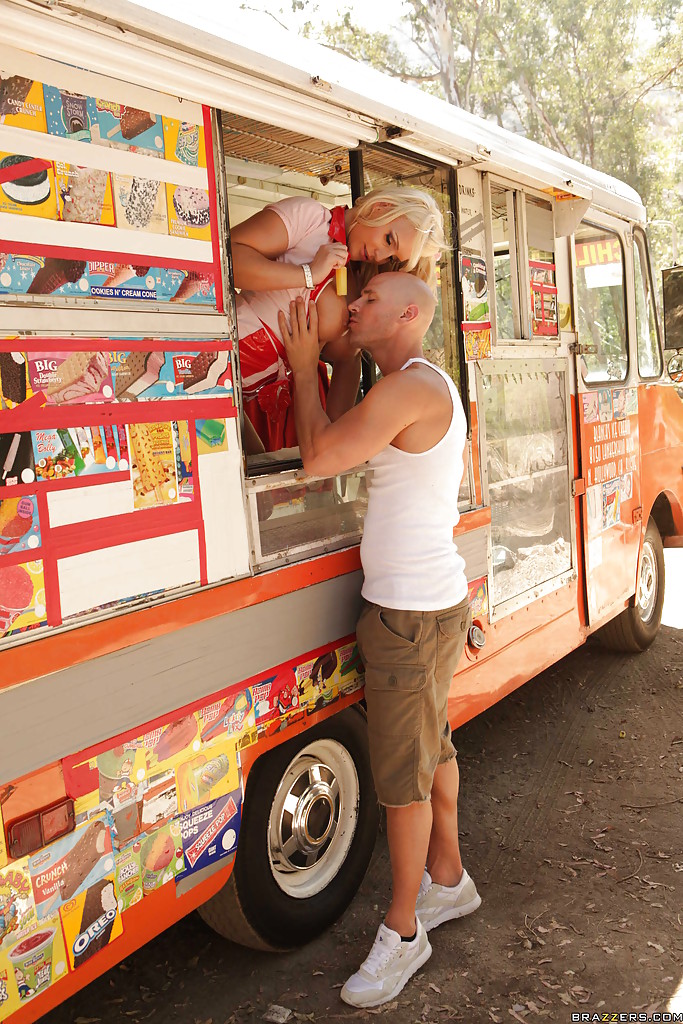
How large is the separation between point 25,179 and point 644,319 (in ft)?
14.2

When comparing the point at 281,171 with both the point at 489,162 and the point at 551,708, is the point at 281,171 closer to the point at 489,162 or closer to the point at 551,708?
the point at 489,162

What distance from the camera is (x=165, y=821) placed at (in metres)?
2.17

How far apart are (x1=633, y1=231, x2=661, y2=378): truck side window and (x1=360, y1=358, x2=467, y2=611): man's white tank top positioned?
2940 millimetres

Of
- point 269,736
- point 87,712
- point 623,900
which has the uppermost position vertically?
point 87,712

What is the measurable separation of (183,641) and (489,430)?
1.79 meters

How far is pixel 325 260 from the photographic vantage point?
2.55 m

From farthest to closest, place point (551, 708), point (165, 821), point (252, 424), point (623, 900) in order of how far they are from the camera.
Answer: point (551, 708)
point (623, 900)
point (252, 424)
point (165, 821)

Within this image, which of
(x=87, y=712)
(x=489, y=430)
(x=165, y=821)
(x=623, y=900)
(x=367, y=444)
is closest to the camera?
(x=87, y=712)

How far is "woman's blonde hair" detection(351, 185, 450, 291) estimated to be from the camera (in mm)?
2633

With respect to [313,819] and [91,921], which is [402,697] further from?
[91,921]

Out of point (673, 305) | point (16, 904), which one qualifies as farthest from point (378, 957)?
point (673, 305)

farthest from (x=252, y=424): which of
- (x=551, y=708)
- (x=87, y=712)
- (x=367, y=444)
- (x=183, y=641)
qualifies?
(x=551, y=708)

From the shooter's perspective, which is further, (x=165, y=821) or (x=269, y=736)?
(x=269, y=736)

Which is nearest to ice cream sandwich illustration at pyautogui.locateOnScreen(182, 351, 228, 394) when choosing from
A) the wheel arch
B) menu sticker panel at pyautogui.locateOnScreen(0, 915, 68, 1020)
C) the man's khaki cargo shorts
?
the man's khaki cargo shorts
